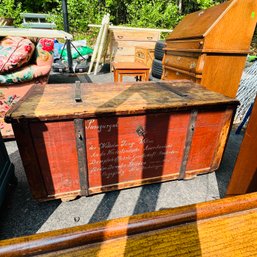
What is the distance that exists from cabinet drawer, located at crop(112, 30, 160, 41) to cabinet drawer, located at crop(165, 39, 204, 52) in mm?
3523

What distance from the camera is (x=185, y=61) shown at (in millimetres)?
2652

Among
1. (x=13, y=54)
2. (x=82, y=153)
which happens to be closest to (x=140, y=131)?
(x=82, y=153)

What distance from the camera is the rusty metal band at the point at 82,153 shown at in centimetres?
144

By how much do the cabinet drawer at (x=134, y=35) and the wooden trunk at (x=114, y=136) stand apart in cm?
493

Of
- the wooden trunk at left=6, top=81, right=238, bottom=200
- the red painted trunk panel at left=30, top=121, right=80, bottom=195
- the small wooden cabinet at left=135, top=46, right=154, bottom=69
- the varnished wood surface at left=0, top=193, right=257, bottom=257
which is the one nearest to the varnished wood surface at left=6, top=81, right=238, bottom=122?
A: the wooden trunk at left=6, top=81, right=238, bottom=200

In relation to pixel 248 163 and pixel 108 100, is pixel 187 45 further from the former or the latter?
pixel 248 163

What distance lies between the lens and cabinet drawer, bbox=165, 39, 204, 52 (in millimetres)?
2302

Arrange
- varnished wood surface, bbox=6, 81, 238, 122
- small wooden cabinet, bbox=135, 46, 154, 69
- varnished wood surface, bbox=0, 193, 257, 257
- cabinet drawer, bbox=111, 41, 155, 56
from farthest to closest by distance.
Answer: cabinet drawer, bbox=111, 41, 155, 56 → small wooden cabinet, bbox=135, 46, 154, 69 → varnished wood surface, bbox=6, 81, 238, 122 → varnished wood surface, bbox=0, 193, 257, 257

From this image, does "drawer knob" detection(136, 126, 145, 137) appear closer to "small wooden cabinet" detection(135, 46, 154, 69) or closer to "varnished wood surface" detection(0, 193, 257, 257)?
"varnished wood surface" detection(0, 193, 257, 257)

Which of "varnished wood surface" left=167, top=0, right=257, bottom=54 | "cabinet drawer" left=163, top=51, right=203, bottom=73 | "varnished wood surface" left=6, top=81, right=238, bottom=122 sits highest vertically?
"varnished wood surface" left=167, top=0, right=257, bottom=54

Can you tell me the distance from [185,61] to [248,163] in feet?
5.89

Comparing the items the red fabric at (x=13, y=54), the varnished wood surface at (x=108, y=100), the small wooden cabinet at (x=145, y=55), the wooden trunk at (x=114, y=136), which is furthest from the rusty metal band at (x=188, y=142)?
the small wooden cabinet at (x=145, y=55)

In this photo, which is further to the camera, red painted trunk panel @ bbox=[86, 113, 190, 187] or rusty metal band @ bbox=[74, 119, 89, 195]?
red painted trunk panel @ bbox=[86, 113, 190, 187]

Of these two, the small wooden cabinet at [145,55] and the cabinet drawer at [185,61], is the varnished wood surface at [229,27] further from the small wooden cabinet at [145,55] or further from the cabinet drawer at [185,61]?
the small wooden cabinet at [145,55]
